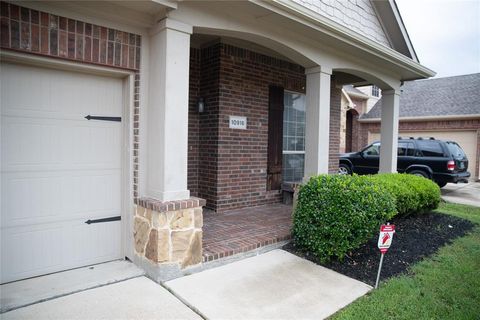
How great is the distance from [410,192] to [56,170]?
5514 millimetres

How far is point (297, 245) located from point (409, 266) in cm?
143

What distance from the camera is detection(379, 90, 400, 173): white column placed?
7508mm

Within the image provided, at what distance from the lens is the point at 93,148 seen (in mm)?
3691

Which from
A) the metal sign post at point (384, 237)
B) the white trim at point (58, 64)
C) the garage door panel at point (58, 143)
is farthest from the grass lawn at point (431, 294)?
the white trim at point (58, 64)

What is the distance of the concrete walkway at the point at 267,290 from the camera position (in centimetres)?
302

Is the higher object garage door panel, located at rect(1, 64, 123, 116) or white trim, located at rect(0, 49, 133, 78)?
white trim, located at rect(0, 49, 133, 78)

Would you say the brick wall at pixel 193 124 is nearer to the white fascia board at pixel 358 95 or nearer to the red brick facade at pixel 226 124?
the red brick facade at pixel 226 124

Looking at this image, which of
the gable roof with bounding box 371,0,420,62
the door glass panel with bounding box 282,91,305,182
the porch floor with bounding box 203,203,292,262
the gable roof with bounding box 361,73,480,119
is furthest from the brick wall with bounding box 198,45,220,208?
the gable roof with bounding box 361,73,480,119

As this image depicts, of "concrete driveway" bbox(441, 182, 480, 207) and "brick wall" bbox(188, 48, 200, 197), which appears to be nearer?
"brick wall" bbox(188, 48, 200, 197)

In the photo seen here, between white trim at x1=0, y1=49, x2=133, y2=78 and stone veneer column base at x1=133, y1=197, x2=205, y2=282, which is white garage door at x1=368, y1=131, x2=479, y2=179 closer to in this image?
stone veneer column base at x1=133, y1=197, x2=205, y2=282

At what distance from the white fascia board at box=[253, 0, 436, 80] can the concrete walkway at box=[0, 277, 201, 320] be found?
3348 mm

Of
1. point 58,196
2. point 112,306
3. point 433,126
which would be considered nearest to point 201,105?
point 58,196

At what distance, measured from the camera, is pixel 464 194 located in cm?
1095

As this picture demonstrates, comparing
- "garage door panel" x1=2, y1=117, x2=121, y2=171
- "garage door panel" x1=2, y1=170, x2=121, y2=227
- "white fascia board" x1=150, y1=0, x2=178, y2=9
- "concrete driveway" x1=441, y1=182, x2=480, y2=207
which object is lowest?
"concrete driveway" x1=441, y1=182, x2=480, y2=207
